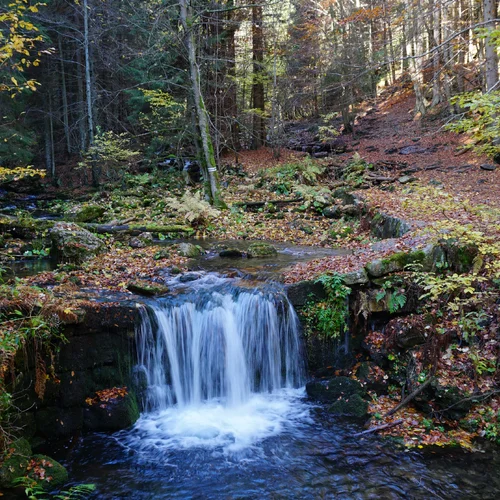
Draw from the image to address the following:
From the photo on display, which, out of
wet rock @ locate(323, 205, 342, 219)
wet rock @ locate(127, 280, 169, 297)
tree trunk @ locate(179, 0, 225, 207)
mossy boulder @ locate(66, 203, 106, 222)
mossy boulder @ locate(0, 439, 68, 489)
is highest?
tree trunk @ locate(179, 0, 225, 207)

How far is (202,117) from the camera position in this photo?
1428 centimetres

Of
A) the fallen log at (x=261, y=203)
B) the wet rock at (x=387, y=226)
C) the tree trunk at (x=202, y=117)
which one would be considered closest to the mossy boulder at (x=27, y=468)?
the wet rock at (x=387, y=226)

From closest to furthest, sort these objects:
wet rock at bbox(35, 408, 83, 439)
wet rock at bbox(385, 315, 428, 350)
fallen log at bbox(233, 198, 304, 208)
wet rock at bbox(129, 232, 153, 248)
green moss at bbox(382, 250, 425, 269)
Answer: wet rock at bbox(35, 408, 83, 439), wet rock at bbox(385, 315, 428, 350), green moss at bbox(382, 250, 425, 269), wet rock at bbox(129, 232, 153, 248), fallen log at bbox(233, 198, 304, 208)

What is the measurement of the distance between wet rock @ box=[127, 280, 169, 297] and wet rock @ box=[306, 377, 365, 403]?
326 cm

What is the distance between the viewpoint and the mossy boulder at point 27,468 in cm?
452

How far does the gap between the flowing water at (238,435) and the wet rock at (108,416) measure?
0.16m

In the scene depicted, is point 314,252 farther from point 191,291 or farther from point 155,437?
point 155,437

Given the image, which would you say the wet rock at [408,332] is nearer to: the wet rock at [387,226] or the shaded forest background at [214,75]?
the wet rock at [387,226]

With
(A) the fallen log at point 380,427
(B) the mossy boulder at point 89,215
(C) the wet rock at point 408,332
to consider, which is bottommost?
(A) the fallen log at point 380,427

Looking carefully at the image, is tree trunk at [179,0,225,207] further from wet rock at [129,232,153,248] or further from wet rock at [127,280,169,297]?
wet rock at [127,280,169,297]

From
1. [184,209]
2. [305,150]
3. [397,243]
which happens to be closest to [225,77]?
[305,150]

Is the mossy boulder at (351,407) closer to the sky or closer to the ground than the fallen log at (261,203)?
closer to the ground

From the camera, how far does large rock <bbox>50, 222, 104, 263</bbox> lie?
9375mm

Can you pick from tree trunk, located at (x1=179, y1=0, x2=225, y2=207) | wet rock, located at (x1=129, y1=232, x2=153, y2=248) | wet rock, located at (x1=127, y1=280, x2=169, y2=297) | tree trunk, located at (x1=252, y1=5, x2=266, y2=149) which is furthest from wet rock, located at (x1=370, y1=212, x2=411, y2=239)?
tree trunk, located at (x1=252, y1=5, x2=266, y2=149)
